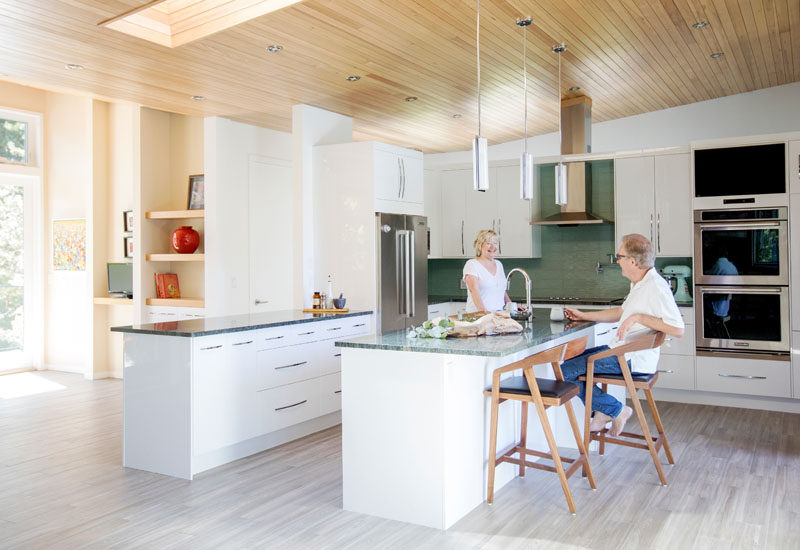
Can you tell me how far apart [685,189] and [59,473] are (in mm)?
5579

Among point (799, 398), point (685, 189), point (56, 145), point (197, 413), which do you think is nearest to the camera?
point (197, 413)

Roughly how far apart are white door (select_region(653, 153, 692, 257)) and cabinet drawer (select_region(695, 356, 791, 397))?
103 centimetres

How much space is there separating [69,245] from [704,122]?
737 cm

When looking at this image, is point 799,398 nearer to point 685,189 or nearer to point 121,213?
point 685,189

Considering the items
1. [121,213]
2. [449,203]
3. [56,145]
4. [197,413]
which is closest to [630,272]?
[197,413]

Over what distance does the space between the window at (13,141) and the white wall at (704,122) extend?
20.4ft

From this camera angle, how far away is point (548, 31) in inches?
175

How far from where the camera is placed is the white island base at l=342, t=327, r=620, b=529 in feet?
10.4

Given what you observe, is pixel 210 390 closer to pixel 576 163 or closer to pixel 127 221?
pixel 127 221

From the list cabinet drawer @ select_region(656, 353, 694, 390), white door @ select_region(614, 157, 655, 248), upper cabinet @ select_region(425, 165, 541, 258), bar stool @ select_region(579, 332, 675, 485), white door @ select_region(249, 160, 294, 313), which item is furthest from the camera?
upper cabinet @ select_region(425, 165, 541, 258)

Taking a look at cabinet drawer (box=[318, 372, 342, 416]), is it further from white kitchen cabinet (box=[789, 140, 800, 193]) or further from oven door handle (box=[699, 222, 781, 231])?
white kitchen cabinet (box=[789, 140, 800, 193])

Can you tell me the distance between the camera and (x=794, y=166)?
557cm

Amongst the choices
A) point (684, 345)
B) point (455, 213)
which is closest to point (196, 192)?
point (455, 213)

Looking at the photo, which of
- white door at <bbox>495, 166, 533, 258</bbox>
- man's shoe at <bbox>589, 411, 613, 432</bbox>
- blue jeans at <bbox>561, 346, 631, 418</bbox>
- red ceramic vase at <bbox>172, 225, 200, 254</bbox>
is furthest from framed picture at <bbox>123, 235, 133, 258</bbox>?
man's shoe at <bbox>589, 411, 613, 432</bbox>
